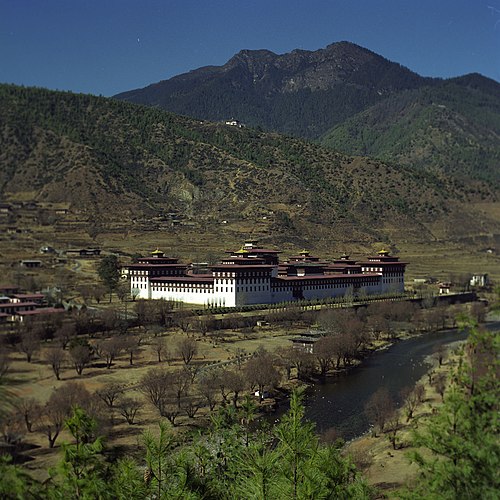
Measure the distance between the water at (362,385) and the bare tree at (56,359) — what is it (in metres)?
18.5

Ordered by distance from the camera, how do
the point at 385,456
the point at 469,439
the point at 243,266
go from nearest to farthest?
the point at 469,439 < the point at 385,456 < the point at 243,266

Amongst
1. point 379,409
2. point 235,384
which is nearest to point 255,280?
point 235,384

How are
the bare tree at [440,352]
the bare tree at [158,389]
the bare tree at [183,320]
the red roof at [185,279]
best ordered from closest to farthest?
the bare tree at [158,389] → the bare tree at [440,352] → the bare tree at [183,320] → the red roof at [185,279]

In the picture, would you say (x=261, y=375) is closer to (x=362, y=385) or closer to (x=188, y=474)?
(x=362, y=385)

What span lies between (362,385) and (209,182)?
126 m

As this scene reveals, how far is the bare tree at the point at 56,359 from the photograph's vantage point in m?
50.3

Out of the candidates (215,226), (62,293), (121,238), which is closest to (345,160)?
(215,226)

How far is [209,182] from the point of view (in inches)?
6811

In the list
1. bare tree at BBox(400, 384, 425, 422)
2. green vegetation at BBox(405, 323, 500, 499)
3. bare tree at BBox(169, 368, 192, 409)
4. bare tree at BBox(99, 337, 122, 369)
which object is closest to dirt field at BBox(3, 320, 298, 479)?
bare tree at BBox(99, 337, 122, 369)

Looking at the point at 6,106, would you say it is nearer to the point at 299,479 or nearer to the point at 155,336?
the point at 155,336

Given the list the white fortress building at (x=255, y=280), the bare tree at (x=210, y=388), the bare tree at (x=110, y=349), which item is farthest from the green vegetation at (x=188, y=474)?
the white fortress building at (x=255, y=280)

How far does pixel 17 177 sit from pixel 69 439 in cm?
13742

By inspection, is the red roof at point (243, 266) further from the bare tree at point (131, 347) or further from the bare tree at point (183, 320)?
the bare tree at point (131, 347)

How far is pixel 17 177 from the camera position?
164375 millimetres
